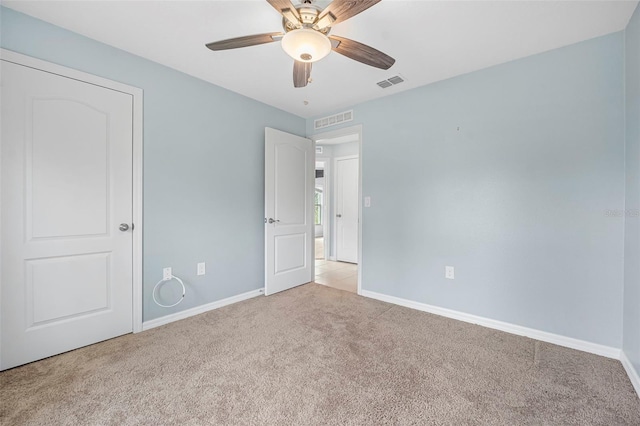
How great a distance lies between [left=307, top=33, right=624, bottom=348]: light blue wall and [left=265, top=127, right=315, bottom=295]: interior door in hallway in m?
1.03

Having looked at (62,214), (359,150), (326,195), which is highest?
(359,150)

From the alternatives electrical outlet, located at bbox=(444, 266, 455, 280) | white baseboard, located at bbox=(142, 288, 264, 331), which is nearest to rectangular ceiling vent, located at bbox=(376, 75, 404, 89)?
electrical outlet, located at bbox=(444, 266, 455, 280)

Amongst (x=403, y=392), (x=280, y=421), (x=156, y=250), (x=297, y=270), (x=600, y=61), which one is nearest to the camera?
(x=280, y=421)

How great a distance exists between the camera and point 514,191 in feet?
7.68

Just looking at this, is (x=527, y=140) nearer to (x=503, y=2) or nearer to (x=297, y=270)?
(x=503, y=2)

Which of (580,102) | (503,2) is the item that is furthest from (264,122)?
(580,102)

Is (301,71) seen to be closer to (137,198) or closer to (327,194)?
(137,198)

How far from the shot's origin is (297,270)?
12.0 feet

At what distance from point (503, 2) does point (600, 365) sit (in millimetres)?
2472

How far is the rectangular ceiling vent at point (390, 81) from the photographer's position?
106 inches

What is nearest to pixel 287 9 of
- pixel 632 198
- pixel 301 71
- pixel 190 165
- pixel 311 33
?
pixel 311 33

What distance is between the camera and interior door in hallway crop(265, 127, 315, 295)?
3.28 meters

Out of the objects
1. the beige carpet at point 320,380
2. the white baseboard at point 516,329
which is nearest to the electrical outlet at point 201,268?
the beige carpet at point 320,380

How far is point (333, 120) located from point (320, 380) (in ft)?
9.70
